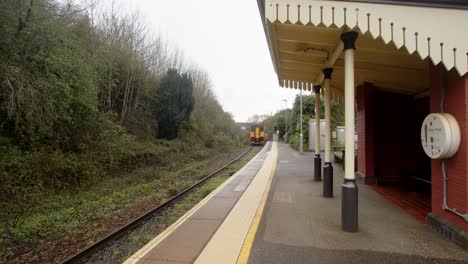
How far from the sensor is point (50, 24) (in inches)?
369

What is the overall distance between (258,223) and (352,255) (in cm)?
188

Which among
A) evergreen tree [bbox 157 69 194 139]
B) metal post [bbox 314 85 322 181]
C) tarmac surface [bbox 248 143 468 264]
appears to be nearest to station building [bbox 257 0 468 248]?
tarmac surface [bbox 248 143 468 264]

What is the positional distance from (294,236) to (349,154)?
65.1 inches

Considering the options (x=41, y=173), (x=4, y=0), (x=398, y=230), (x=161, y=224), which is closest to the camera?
(x=398, y=230)

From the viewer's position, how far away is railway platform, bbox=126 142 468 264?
4047 mm

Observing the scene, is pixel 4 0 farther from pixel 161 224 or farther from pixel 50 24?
pixel 161 224

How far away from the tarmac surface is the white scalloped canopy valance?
275 centimetres

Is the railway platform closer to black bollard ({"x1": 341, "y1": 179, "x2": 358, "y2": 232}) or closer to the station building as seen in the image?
black bollard ({"x1": 341, "y1": 179, "x2": 358, "y2": 232})

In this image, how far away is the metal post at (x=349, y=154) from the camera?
16.5ft

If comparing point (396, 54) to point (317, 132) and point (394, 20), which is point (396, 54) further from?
point (317, 132)

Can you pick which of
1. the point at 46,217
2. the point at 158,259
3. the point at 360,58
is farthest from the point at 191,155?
the point at 158,259

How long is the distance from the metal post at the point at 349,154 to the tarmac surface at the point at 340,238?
0.73 ft

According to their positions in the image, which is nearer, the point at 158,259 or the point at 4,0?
the point at 158,259

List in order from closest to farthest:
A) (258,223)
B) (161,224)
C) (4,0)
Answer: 1. (258,223)
2. (161,224)
3. (4,0)
